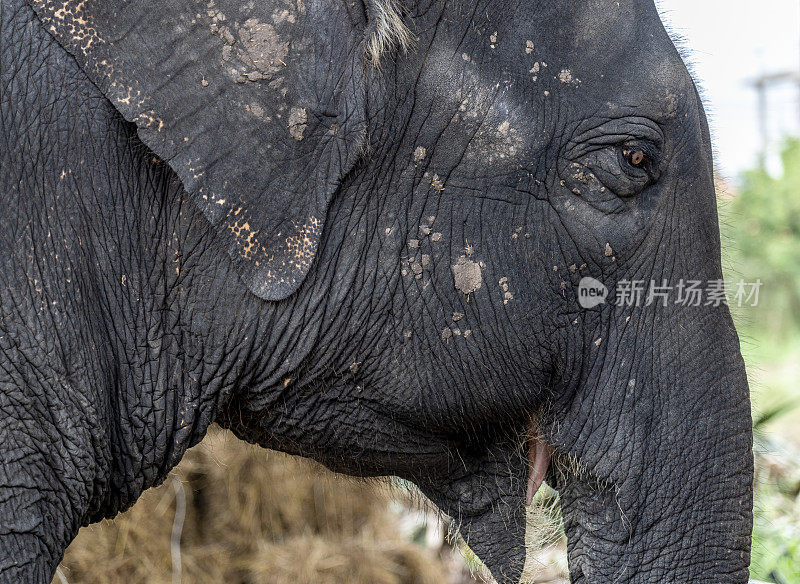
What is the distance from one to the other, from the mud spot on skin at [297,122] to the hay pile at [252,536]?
2473 millimetres

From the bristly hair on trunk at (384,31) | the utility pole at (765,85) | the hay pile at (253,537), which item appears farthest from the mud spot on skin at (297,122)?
the utility pole at (765,85)

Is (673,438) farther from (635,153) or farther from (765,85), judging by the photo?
(765,85)

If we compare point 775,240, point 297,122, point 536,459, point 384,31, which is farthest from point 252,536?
point 775,240

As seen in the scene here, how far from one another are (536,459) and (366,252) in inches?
27.2

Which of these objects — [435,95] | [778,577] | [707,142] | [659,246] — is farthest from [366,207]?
[778,577]

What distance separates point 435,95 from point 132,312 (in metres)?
0.81

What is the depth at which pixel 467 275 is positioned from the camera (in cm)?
211

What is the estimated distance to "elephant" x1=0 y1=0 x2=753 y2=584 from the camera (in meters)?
1.95

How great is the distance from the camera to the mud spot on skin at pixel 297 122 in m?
2.00

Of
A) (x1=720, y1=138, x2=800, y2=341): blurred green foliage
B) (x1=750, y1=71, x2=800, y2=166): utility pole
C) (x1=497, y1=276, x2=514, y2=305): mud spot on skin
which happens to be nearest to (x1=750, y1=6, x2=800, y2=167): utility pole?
(x1=750, y1=71, x2=800, y2=166): utility pole

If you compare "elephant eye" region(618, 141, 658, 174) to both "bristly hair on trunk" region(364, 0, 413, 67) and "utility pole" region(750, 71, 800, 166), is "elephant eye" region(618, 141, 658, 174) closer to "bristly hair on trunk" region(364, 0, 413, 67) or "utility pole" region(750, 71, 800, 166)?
"bristly hair on trunk" region(364, 0, 413, 67)

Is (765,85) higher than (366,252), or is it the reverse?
(765,85)

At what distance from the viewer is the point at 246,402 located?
7.47ft

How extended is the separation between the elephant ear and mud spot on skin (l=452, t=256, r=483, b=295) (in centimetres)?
32
